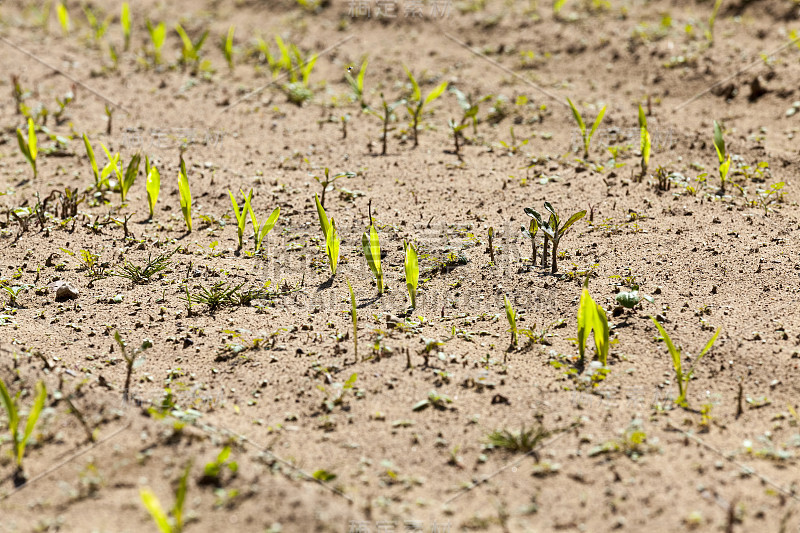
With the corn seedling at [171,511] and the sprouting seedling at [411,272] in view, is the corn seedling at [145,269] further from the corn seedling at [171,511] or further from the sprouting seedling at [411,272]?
the corn seedling at [171,511]

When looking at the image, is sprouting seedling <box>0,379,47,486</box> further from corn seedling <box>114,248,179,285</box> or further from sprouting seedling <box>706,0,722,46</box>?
sprouting seedling <box>706,0,722,46</box>

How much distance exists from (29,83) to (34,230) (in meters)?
2.80

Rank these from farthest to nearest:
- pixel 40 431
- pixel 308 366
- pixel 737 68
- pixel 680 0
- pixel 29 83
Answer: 1. pixel 680 0
2. pixel 29 83
3. pixel 737 68
4. pixel 308 366
5. pixel 40 431

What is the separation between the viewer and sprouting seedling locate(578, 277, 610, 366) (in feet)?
10.1

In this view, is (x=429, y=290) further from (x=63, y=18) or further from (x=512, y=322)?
(x=63, y=18)

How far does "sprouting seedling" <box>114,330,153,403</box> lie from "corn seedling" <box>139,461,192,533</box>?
0.75m

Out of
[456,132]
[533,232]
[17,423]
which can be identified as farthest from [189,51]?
[17,423]

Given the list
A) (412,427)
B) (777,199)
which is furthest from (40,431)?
(777,199)

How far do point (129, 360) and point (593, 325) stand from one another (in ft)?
6.45

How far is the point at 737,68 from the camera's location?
5.82 meters

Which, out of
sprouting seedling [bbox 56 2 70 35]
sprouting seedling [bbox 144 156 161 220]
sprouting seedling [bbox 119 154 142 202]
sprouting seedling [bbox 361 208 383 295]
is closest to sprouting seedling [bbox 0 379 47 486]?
sprouting seedling [bbox 361 208 383 295]

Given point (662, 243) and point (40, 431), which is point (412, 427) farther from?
point (662, 243)

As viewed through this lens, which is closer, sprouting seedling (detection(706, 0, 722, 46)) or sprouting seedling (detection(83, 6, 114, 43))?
sprouting seedling (detection(706, 0, 722, 46))

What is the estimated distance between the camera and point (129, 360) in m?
3.13
